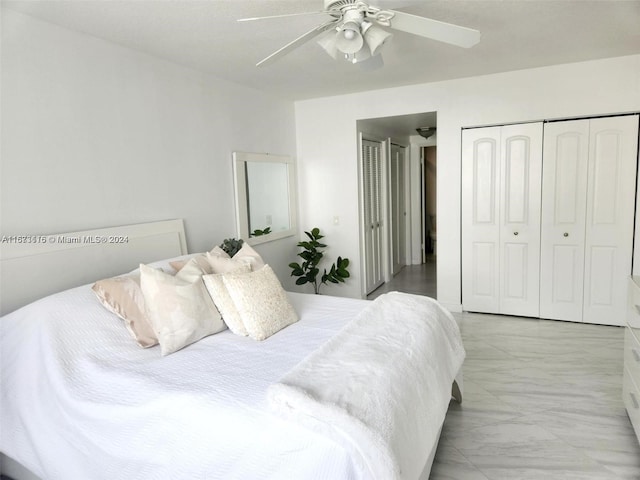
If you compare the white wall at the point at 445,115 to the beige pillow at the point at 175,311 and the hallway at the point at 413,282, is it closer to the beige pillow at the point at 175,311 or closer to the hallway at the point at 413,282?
the hallway at the point at 413,282

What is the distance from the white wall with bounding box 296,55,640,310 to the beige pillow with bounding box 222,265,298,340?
2.50 metres

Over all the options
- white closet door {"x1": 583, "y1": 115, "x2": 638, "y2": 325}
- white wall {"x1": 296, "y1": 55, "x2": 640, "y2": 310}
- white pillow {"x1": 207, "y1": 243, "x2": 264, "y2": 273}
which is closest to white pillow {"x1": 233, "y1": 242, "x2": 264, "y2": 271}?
white pillow {"x1": 207, "y1": 243, "x2": 264, "y2": 273}

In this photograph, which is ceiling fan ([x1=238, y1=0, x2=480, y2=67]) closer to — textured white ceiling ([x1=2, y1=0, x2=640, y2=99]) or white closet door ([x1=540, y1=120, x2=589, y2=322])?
textured white ceiling ([x1=2, y1=0, x2=640, y2=99])

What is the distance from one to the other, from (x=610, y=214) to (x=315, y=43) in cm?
300

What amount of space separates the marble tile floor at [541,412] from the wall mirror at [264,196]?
2.20 meters

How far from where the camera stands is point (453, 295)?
4465 mm

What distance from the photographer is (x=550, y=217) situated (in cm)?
396

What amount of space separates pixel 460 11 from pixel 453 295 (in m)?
2.85

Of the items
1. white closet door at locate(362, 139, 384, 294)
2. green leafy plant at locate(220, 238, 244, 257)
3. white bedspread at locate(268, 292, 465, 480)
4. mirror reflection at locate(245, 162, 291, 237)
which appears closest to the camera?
white bedspread at locate(268, 292, 465, 480)

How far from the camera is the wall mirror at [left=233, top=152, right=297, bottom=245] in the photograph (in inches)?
156

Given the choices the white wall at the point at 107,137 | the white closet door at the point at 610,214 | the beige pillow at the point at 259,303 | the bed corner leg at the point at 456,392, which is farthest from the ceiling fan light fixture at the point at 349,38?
the white closet door at the point at 610,214

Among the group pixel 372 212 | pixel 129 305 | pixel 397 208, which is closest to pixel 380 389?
pixel 129 305

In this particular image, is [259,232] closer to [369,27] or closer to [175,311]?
[175,311]

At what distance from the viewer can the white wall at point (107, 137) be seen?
227 cm
